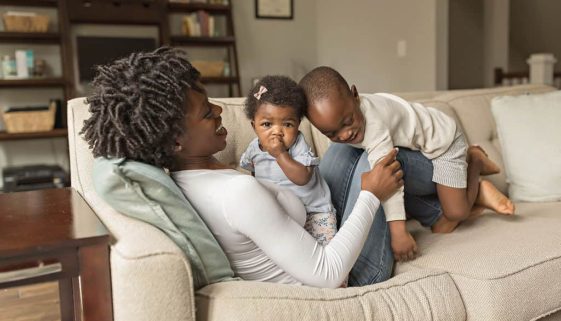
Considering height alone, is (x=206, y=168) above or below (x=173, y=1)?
below

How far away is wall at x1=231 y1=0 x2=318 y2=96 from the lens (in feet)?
18.2

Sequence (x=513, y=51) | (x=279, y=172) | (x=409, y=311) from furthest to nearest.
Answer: (x=513, y=51) → (x=279, y=172) → (x=409, y=311)

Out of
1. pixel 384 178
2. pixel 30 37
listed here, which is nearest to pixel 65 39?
pixel 30 37

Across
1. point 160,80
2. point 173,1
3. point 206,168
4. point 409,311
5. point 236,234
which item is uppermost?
point 173,1

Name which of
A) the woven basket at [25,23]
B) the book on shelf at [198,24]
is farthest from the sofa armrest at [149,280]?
the book on shelf at [198,24]

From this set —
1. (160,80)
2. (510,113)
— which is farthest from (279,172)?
(510,113)

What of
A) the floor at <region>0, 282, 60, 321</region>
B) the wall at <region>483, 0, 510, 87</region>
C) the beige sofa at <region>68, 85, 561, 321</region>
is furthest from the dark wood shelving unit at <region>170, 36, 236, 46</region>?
the beige sofa at <region>68, 85, 561, 321</region>

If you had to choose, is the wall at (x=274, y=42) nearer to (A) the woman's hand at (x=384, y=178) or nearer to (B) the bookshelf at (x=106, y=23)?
(B) the bookshelf at (x=106, y=23)

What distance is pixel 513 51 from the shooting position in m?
6.80

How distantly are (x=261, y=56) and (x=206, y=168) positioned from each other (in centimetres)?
452

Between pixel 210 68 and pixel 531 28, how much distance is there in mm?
4241

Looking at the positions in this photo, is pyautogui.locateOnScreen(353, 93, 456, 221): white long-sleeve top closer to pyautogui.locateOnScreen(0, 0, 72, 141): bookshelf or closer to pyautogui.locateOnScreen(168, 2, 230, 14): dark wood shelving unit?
pyautogui.locateOnScreen(0, 0, 72, 141): bookshelf

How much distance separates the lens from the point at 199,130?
122cm

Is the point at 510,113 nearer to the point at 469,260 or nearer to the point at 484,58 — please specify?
the point at 469,260
